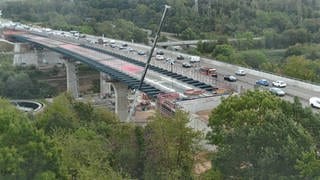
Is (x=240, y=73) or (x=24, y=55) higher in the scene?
(x=240, y=73)

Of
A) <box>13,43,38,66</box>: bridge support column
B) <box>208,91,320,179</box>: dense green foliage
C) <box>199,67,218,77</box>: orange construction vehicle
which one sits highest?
<box>208,91,320,179</box>: dense green foliage

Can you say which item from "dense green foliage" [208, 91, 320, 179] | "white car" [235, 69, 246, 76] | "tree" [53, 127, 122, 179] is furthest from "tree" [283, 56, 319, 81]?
"tree" [53, 127, 122, 179]

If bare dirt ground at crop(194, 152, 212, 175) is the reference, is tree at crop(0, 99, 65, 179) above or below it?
above

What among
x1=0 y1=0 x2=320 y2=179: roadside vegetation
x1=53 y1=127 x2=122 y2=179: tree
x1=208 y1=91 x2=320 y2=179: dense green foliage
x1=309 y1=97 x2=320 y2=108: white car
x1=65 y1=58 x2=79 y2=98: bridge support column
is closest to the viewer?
x1=0 y1=0 x2=320 y2=179: roadside vegetation

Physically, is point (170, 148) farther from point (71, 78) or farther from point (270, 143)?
point (71, 78)

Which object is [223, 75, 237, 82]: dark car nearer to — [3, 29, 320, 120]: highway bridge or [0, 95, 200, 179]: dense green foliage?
[3, 29, 320, 120]: highway bridge

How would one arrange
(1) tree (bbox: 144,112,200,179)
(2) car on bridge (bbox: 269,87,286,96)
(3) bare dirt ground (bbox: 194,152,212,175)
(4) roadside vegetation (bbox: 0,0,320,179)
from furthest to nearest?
(2) car on bridge (bbox: 269,87,286,96)
(3) bare dirt ground (bbox: 194,152,212,175)
(1) tree (bbox: 144,112,200,179)
(4) roadside vegetation (bbox: 0,0,320,179)

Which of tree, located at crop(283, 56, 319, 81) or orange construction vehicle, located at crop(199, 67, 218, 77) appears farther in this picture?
tree, located at crop(283, 56, 319, 81)

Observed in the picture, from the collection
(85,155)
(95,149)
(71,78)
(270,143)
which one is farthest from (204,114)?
(71,78)

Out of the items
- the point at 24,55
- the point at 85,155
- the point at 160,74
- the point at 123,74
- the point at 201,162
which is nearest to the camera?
the point at 85,155
